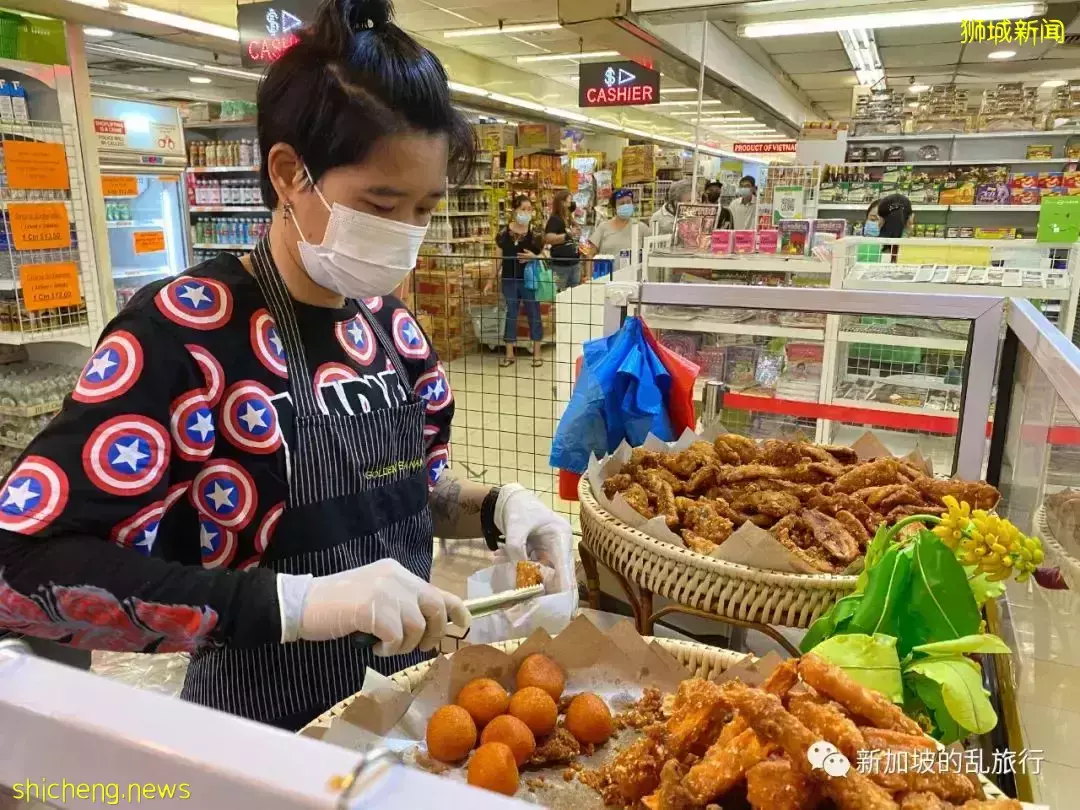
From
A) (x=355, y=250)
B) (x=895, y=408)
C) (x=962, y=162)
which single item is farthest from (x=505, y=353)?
(x=355, y=250)

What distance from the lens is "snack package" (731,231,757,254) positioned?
16.5ft

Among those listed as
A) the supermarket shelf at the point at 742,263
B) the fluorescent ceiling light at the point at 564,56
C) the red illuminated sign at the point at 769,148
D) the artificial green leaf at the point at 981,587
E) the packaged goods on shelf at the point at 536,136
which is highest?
the fluorescent ceiling light at the point at 564,56

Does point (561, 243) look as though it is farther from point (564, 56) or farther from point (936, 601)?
point (936, 601)

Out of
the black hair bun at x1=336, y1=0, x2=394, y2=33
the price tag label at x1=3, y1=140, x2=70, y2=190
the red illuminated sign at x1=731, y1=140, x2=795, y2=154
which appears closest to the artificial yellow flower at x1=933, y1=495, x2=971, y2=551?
the black hair bun at x1=336, y1=0, x2=394, y2=33

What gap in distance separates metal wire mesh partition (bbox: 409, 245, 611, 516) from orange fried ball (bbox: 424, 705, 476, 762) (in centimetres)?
286

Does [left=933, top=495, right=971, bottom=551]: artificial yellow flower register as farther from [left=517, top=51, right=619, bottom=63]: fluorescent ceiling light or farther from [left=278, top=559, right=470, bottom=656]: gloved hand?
[left=517, top=51, right=619, bottom=63]: fluorescent ceiling light

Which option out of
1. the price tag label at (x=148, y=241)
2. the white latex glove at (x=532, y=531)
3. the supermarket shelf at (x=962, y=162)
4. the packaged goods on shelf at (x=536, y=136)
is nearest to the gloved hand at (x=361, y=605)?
the white latex glove at (x=532, y=531)

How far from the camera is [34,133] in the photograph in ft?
14.7

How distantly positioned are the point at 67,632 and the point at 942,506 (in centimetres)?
165

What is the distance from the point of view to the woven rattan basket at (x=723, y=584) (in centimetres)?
149

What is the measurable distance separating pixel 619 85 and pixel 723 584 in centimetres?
742

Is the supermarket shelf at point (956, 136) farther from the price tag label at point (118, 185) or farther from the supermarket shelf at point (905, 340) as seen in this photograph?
the price tag label at point (118, 185)

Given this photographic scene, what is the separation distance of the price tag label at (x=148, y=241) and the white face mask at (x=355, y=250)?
578 cm

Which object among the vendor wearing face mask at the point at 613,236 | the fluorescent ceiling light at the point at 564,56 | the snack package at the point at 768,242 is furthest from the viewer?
the fluorescent ceiling light at the point at 564,56
